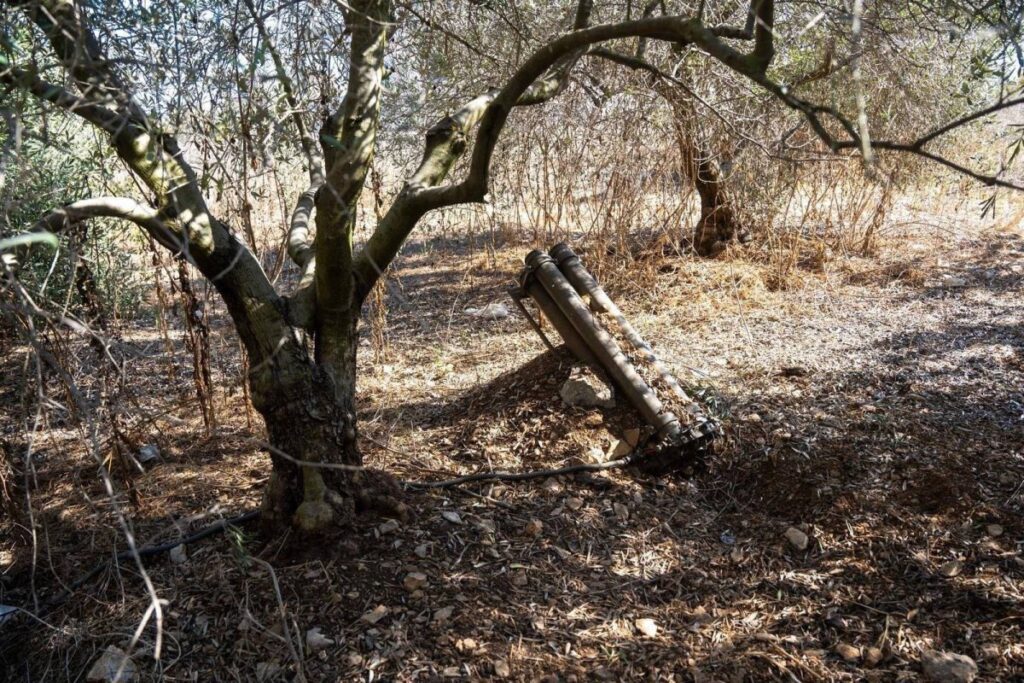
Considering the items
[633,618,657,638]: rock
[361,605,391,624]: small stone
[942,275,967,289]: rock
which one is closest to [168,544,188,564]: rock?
[361,605,391,624]: small stone

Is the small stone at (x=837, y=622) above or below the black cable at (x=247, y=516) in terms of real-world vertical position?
below

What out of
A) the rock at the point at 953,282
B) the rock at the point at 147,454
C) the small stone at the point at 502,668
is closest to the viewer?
the small stone at the point at 502,668

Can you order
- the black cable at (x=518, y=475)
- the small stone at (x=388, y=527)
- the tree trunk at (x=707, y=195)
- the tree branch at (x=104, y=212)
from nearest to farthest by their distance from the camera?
the tree branch at (x=104, y=212)
the small stone at (x=388, y=527)
the black cable at (x=518, y=475)
the tree trunk at (x=707, y=195)

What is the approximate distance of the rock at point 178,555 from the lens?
2.95 meters

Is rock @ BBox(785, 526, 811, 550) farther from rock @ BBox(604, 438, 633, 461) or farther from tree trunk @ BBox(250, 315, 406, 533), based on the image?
tree trunk @ BBox(250, 315, 406, 533)

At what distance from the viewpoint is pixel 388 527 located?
119 inches

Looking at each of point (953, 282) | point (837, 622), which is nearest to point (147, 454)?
point (837, 622)

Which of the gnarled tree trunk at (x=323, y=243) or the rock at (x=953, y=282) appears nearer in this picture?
the gnarled tree trunk at (x=323, y=243)

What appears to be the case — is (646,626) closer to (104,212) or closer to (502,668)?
(502,668)

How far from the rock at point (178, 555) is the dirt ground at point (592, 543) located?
0.04 metres

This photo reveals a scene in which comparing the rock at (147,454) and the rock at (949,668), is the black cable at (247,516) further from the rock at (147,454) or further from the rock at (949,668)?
the rock at (949,668)

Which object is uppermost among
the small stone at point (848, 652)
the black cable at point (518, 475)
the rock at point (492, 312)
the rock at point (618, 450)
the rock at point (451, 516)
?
the rock at point (492, 312)

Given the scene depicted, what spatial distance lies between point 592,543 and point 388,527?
0.81 meters

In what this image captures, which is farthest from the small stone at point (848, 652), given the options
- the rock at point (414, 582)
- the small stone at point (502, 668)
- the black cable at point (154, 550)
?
the black cable at point (154, 550)
